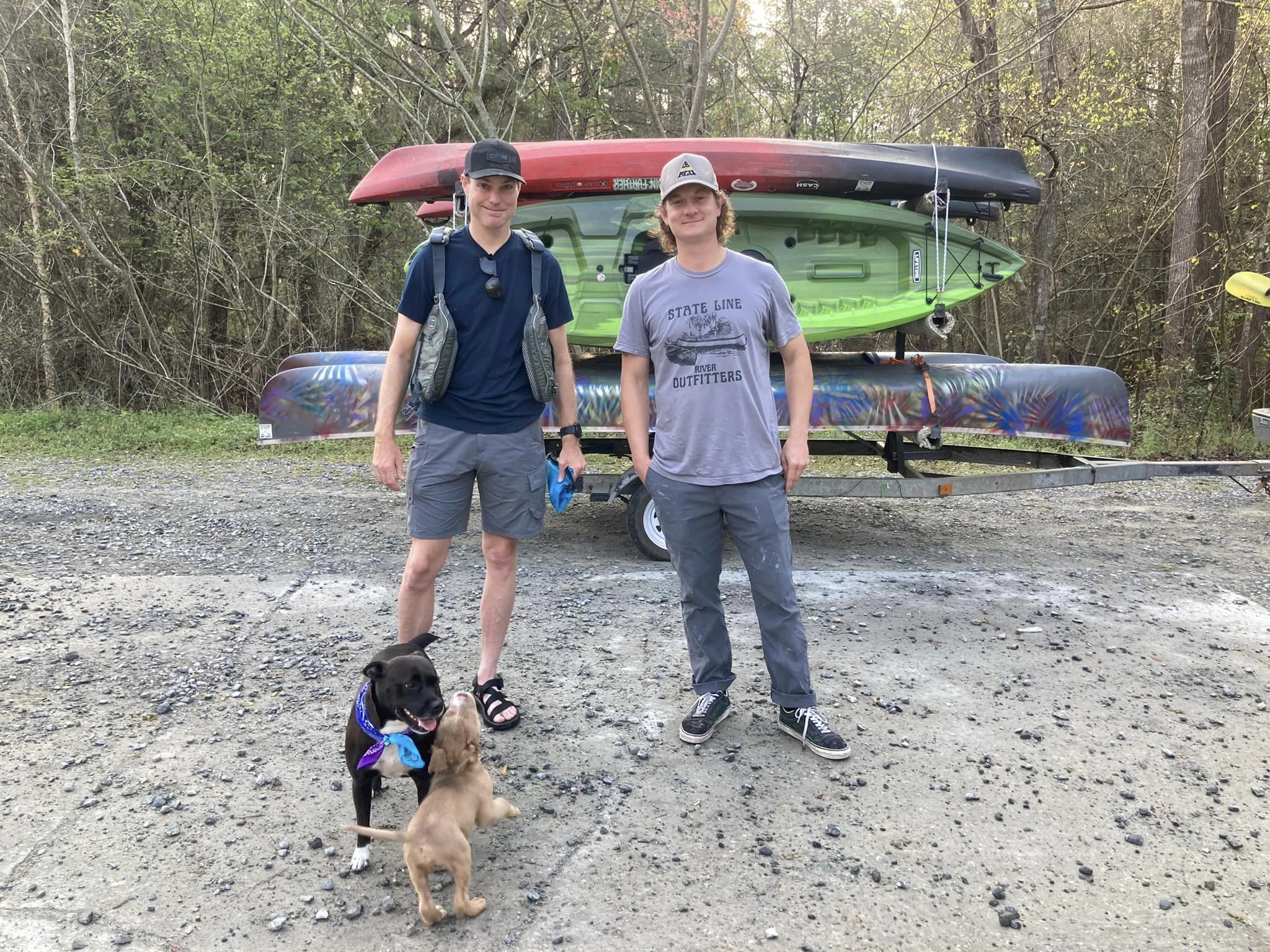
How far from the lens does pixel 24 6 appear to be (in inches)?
495

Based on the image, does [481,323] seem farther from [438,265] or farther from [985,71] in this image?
[985,71]

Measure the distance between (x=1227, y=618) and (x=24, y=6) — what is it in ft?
52.0

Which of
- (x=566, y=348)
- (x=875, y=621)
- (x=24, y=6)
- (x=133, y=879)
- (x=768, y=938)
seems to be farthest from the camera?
(x=24, y=6)

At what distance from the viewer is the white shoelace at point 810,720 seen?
335 centimetres

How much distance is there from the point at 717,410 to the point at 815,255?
3691 mm

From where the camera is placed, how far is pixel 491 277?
3.23 m

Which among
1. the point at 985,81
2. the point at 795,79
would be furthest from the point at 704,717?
the point at 795,79

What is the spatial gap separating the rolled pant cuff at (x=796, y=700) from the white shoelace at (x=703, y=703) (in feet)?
0.80

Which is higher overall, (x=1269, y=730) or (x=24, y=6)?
(x=24, y=6)

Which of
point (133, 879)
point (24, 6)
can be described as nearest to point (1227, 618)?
point (133, 879)

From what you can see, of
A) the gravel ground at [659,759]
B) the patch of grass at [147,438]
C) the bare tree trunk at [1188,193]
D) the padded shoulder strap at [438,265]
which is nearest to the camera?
the gravel ground at [659,759]

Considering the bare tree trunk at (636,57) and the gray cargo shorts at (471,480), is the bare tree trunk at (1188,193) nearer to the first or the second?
the bare tree trunk at (636,57)

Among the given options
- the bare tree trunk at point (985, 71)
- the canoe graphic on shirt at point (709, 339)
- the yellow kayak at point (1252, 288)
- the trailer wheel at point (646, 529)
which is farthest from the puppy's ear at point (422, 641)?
the bare tree trunk at point (985, 71)

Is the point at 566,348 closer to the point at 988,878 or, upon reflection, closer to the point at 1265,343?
the point at 988,878
